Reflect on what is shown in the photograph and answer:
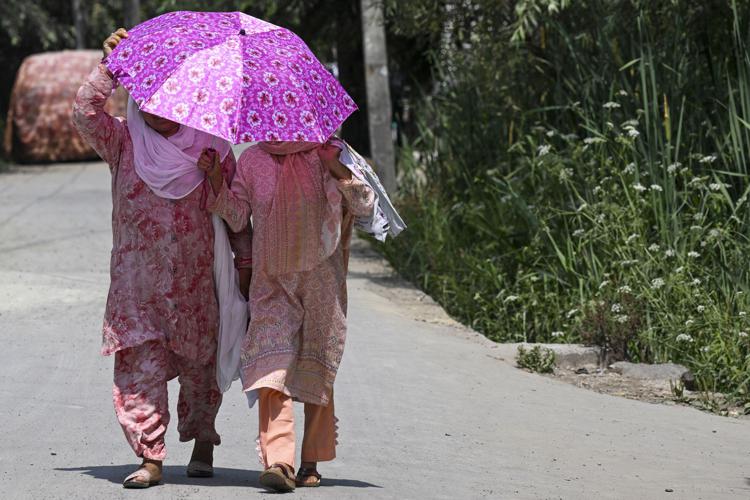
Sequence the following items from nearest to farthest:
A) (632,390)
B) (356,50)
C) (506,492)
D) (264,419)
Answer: (264,419), (506,492), (632,390), (356,50)

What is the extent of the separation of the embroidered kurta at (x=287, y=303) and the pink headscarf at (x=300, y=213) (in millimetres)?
15

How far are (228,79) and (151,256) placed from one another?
79 centimetres

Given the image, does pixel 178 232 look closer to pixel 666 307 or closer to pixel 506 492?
pixel 506 492

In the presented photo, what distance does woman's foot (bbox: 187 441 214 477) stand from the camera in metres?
5.59

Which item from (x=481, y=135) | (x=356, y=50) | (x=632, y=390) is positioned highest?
(x=356, y=50)

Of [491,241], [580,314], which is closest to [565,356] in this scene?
[580,314]

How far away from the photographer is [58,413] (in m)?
6.80

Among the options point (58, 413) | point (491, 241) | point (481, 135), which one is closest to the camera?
point (58, 413)

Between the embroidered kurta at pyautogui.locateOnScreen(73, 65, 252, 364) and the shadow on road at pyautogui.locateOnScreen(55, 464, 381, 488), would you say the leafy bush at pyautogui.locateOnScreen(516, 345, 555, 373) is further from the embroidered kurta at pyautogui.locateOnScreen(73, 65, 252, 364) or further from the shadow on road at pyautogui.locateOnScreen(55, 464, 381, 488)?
the embroidered kurta at pyautogui.locateOnScreen(73, 65, 252, 364)

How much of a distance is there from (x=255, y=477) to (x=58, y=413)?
59.3 inches

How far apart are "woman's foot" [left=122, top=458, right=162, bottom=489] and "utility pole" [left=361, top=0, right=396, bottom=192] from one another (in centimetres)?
918

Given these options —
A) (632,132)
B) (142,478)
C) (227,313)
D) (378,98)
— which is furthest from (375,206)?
(378,98)

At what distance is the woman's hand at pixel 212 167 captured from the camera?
525 cm

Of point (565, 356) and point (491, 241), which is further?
point (491, 241)
